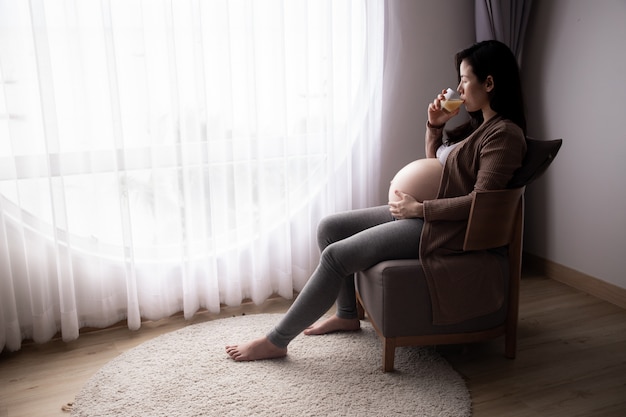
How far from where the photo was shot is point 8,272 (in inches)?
90.7

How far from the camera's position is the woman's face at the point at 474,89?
2102mm

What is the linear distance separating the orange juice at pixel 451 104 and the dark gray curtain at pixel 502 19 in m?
0.90

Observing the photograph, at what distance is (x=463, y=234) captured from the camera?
204cm

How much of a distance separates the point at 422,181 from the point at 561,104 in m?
1.14

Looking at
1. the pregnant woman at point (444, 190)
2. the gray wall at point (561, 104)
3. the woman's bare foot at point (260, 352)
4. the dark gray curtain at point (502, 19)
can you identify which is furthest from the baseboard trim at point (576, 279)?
the woman's bare foot at point (260, 352)

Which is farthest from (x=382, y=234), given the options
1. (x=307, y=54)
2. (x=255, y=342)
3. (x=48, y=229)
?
(x=48, y=229)

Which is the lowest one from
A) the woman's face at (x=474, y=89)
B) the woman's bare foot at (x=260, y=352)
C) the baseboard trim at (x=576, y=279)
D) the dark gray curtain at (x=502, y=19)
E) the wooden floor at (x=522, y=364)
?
the wooden floor at (x=522, y=364)

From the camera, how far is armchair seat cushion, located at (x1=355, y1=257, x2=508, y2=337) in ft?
6.59

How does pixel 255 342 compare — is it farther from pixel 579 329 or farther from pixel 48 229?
pixel 579 329

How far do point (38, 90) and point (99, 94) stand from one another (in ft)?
0.73

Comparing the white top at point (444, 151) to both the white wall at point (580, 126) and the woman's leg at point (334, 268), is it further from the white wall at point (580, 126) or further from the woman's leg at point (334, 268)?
the white wall at point (580, 126)

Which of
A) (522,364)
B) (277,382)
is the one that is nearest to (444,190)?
(522,364)

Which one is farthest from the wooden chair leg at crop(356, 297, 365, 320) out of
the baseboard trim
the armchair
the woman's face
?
the baseboard trim

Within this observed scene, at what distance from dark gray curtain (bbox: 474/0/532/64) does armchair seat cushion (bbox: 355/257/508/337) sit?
1340 millimetres
